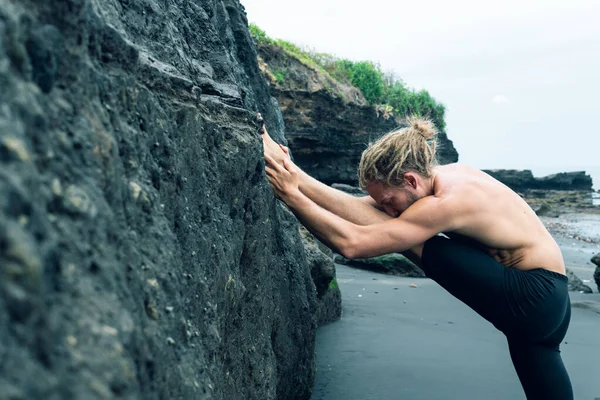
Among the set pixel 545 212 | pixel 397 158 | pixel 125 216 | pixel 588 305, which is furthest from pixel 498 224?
pixel 545 212

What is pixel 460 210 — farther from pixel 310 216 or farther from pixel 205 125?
pixel 205 125

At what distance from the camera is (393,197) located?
3.14 meters

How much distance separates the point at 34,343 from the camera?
0.78m

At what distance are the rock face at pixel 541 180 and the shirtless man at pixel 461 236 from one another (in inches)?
1142

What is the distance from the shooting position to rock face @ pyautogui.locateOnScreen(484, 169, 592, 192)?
103 feet

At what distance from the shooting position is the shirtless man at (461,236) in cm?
293

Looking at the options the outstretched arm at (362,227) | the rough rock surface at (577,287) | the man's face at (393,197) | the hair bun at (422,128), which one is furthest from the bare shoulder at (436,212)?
the rough rock surface at (577,287)

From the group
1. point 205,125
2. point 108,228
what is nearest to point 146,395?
point 108,228

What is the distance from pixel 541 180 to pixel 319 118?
22.1m

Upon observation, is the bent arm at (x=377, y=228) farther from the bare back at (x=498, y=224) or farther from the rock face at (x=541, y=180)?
the rock face at (x=541, y=180)

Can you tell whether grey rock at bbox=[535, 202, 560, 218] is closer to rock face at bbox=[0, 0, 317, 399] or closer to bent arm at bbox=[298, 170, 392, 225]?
bent arm at bbox=[298, 170, 392, 225]

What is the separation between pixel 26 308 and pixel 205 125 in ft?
4.87

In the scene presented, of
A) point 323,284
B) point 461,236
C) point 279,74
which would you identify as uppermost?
point 279,74

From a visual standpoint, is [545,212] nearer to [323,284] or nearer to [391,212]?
[323,284]
